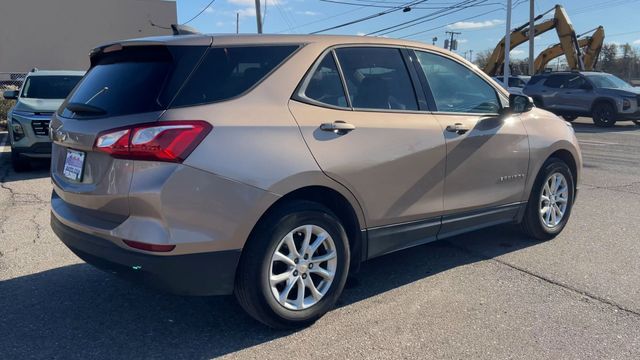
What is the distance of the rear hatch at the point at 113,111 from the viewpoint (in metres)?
2.97

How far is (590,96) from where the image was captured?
1822cm

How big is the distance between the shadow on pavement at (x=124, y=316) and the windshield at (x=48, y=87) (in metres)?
6.64

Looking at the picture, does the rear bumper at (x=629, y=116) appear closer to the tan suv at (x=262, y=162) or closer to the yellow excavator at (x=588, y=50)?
the yellow excavator at (x=588, y=50)

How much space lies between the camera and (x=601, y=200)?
704 cm

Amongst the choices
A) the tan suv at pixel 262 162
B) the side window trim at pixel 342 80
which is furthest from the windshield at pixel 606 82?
the side window trim at pixel 342 80

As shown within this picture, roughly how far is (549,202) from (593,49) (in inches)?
923

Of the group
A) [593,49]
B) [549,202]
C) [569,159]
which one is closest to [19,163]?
[549,202]

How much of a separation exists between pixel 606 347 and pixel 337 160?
76.4 inches

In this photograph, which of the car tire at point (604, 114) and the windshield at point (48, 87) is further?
the car tire at point (604, 114)

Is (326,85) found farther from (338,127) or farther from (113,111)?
(113,111)

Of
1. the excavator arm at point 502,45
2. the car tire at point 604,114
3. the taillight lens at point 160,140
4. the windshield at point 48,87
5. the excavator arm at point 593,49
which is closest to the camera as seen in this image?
the taillight lens at point 160,140

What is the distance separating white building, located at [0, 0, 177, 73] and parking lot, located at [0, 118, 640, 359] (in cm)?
3754

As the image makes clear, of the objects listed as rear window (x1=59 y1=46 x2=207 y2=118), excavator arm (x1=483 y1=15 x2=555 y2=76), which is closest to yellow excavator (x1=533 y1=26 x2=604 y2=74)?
excavator arm (x1=483 y1=15 x2=555 y2=76)

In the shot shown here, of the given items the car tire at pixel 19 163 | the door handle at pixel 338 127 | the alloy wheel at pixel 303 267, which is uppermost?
the door handle at pixel 338 127
